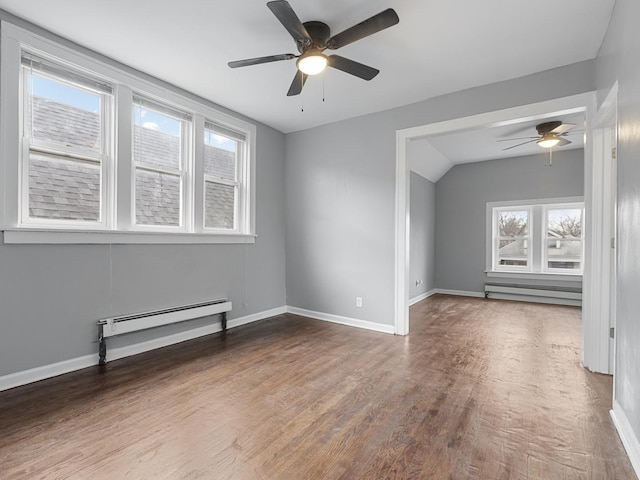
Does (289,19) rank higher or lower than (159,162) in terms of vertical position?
higher

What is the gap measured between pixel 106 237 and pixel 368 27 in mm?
2846

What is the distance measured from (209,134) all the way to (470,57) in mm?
2994

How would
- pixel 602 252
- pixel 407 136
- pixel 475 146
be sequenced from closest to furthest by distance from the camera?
pixel 602 252 < pixel 407 136 < pixel 475 146

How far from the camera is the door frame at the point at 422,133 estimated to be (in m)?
2.94

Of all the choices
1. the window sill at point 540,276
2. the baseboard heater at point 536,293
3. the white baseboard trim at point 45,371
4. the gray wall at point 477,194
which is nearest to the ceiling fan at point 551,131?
the gray wall at point 477,194

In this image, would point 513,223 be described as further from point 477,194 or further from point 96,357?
point 96,357

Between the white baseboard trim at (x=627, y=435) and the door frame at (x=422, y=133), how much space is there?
3.42 feet

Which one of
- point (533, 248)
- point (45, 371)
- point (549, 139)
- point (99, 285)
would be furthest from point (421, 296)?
point (45, 371)

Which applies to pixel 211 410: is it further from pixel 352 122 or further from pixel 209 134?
pixel 352 122

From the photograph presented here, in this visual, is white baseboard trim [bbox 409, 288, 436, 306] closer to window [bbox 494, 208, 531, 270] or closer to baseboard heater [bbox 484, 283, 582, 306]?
baseboard heater [bbox 484, 283, 582, 306]

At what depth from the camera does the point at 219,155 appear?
4.12 m

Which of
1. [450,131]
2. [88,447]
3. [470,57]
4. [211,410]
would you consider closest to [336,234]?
[450,131]

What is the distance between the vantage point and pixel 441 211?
716cm

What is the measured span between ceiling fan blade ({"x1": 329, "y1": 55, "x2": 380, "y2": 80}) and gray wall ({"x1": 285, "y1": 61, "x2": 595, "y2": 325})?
1.48 m
